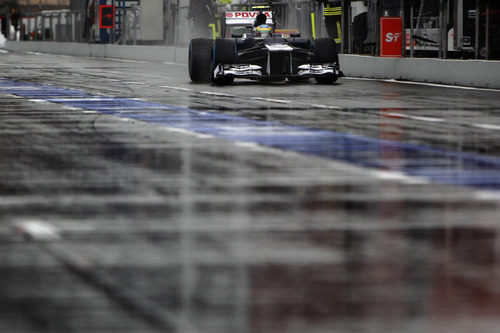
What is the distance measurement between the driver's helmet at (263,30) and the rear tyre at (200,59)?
1.43 meters

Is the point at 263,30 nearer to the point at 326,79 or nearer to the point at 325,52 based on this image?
the point at 326,79

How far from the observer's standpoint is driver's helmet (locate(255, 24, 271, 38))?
29469 mm

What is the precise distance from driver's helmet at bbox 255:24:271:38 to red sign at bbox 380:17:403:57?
388 cm

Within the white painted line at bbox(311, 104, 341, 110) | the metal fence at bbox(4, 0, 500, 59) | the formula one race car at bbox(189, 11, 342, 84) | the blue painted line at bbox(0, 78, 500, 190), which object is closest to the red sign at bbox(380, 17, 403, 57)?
the metal fence at bbox(4, 0, 500, 59)

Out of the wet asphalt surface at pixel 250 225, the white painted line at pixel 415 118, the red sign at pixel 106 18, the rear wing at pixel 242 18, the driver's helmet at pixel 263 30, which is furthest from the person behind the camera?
the red sign at pixel 106 18

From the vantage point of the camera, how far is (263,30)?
97.7 feet

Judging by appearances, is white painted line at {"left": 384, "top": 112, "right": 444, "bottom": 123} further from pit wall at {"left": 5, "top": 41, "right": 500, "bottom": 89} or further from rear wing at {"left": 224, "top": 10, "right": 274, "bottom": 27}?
rear wing at {"left": 224, "top": 10, "right": 274, "bottom": 27}

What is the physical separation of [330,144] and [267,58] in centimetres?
1413

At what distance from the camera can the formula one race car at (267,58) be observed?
90.6 feet

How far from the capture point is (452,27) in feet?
98.0

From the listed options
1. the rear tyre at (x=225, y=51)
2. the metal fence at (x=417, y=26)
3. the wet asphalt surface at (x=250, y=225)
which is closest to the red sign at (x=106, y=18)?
the metal fence at (x=417, y=26)

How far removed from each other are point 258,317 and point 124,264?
140cm

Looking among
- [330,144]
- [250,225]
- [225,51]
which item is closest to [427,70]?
[225,51]

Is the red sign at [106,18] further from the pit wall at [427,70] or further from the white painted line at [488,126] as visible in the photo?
the white painted line at [488,126]
